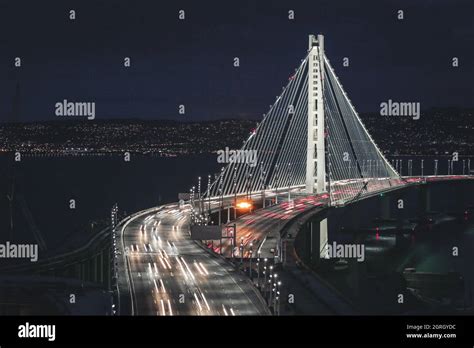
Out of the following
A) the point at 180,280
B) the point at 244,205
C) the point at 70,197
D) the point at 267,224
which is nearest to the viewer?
the point at 180,280

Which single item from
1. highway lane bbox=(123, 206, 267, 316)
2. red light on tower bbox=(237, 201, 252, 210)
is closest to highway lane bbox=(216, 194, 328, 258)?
red light on tower bbox=(237, 201, 252, 210)

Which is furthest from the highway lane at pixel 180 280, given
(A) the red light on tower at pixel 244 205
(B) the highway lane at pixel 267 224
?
(A) the red light on tower at pixel 244 205

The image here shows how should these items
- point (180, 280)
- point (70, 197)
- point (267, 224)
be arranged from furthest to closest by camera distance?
point (70, 197) → point (267, 224) → point (180, 280)

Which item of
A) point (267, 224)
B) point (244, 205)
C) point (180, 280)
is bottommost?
point (180, 280)

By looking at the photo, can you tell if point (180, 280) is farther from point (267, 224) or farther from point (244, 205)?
point (244, 205)

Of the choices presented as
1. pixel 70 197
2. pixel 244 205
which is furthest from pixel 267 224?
pixel 70 197

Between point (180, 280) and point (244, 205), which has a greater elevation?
point (244, 205)
